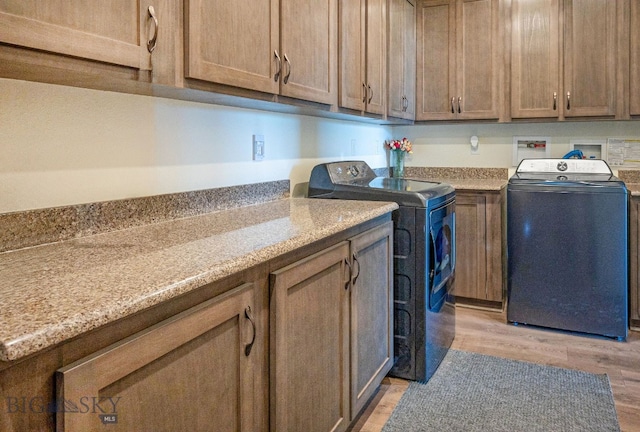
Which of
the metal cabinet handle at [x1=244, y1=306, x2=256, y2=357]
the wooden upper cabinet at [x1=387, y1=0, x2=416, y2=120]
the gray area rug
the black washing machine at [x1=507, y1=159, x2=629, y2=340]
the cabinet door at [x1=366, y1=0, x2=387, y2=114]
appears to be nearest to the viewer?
the metal cabinet handle at [x1=244, y1=306, x2=256, y2=357]

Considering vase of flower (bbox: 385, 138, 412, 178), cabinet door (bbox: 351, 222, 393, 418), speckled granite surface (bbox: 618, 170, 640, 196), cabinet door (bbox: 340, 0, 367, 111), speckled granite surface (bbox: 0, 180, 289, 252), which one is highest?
cabinet door (bbox: 340, 0, 367, 111)

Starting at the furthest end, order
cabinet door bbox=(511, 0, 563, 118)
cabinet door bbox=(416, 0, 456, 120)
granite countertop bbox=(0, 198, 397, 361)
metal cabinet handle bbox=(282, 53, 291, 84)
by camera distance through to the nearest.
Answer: cabinet door bbox=(416, 0, 456, 120)
cabinet door bbox=(511, 0, 563, 118)
metal cabinet handle bbox=(282, 53, 291, 84)
granite countertop bbox=(0, 198, 397, 361)

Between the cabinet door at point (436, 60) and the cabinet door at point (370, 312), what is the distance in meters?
1.73

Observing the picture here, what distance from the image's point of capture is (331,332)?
1662 mm

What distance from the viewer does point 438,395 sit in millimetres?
2232

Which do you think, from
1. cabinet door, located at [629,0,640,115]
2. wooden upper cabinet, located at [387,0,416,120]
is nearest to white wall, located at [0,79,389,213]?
wooden upper cabinet, located at [387,0,416,120]

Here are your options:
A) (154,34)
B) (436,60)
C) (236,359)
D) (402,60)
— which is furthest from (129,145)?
(436,60)

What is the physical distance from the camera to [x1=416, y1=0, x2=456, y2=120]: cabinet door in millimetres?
3539

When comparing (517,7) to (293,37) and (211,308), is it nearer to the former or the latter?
(293,37)

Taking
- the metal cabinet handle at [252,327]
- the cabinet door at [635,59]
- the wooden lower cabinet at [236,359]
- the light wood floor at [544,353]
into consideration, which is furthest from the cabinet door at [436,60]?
the metal cabinet handle at [252,327]

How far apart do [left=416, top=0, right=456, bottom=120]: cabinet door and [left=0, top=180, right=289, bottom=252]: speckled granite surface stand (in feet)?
6.36

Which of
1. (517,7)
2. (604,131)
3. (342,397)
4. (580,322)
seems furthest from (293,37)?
(604,131)

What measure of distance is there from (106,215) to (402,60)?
2388 mm

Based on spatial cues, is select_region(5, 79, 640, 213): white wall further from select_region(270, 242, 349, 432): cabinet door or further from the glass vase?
the glass vase
